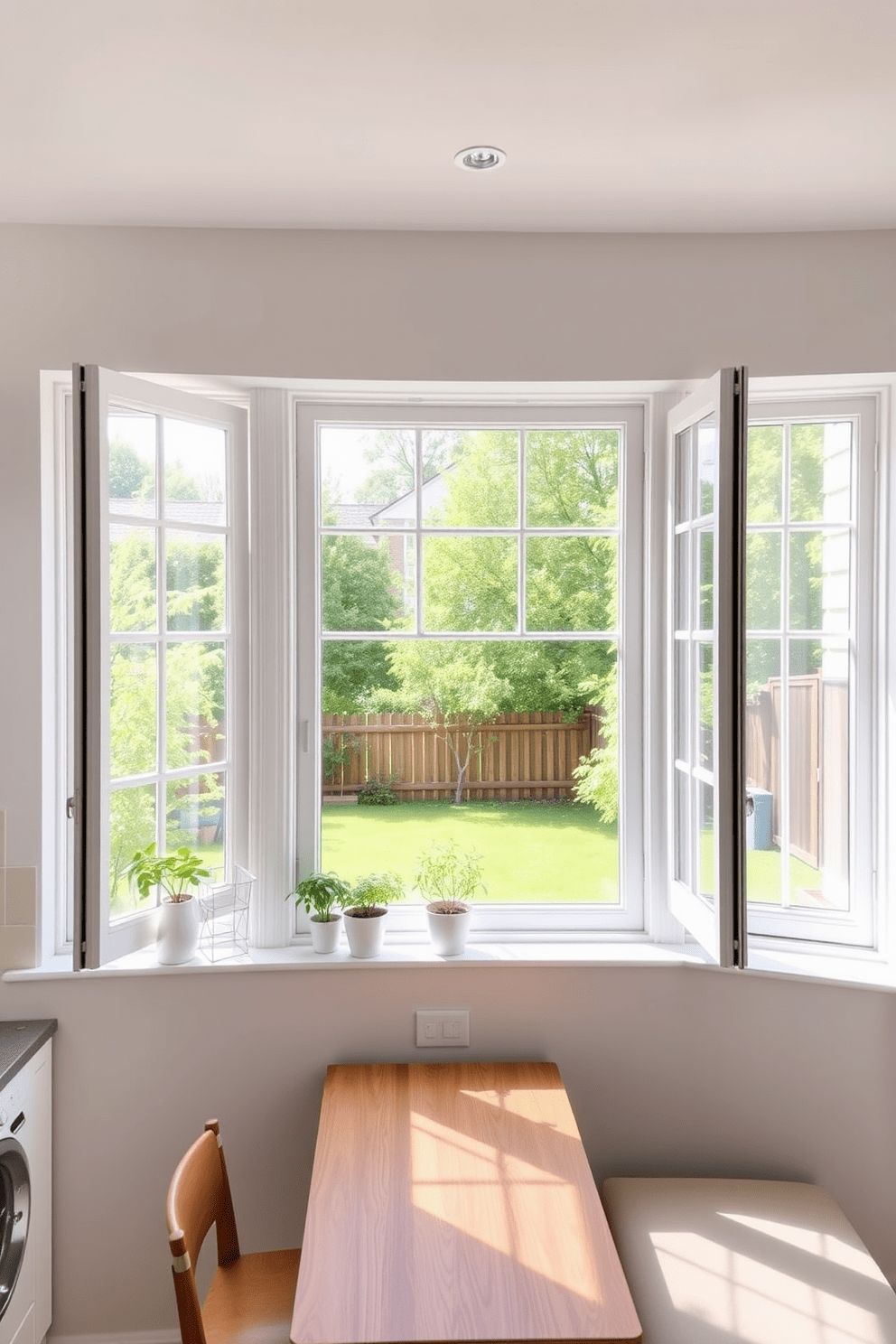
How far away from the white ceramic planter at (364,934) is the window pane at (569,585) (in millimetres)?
925

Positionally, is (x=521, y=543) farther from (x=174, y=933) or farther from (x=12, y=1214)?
(x=12, y=1214)

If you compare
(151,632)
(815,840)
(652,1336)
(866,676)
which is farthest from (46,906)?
(866,676)

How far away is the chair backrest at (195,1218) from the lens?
5.01 feet

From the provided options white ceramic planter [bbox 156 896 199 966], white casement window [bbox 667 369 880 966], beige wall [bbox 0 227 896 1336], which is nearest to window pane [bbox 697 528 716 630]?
white casement window [bbox 667 369 880 966]

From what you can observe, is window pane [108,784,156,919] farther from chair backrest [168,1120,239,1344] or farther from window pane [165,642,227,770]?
chair backrest [168,1120,239,1344]

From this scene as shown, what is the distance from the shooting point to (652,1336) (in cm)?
178

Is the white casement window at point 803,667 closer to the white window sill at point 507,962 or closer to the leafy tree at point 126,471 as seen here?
the white window sill at point 507,962

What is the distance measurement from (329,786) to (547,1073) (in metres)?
0.95

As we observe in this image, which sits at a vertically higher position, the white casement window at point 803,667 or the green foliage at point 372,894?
the white casement window at point 803,667

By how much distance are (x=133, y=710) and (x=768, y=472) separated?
1.80 m

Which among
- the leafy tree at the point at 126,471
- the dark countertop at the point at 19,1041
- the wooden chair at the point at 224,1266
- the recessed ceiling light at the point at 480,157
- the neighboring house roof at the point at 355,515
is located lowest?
the wooden chair at the point at 224,1266

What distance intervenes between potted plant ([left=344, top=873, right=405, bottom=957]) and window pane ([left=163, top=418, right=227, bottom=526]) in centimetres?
106

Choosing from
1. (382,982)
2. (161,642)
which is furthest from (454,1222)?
(161,642)

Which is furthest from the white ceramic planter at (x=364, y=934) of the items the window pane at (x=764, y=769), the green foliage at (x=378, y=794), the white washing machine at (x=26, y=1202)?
the window pane at (x=764, y=769)
